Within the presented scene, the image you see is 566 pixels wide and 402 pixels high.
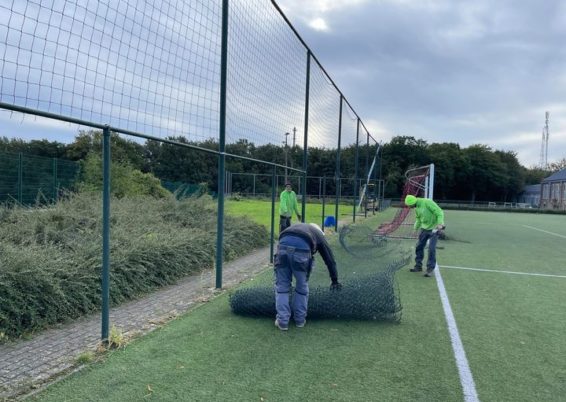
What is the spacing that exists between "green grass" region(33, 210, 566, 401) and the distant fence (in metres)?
11.5

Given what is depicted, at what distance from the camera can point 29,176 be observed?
1552 cm

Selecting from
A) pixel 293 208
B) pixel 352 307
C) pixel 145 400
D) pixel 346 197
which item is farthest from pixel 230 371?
pixel 346 197

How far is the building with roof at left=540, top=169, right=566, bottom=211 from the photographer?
202 ft

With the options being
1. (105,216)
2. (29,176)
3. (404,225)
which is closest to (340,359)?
(105,216)

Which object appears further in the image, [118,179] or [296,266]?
[118,179]

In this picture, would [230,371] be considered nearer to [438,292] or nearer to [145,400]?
[145,400]

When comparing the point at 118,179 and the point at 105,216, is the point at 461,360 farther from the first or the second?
the point at 118,179

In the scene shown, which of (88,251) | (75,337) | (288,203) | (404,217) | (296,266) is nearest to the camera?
(75,337)

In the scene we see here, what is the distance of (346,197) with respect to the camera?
30.1 meters

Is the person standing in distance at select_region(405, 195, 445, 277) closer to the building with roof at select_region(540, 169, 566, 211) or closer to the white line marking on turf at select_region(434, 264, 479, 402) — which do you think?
the white line marking on turf at select_region(434, 264, 479, 402)

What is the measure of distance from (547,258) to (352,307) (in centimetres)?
841

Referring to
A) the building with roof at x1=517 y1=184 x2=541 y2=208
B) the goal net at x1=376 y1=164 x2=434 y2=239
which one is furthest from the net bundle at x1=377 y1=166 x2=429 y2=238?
the building with roof at x1=517 y1=184 x2=541 y2=208

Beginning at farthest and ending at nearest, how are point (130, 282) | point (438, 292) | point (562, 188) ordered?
point (562, 188)
point (438, 292)
point (130, 282)

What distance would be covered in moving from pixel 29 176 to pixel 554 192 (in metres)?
71.1
